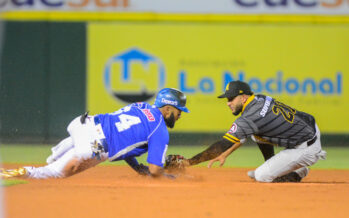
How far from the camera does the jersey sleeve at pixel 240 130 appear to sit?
7.03m

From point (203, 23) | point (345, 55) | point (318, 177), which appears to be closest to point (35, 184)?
point (318, 177)

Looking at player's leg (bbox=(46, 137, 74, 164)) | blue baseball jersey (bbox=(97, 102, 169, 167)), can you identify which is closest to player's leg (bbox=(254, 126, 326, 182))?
blue baseball jersey (bbox=(97, 102, 169, 167))

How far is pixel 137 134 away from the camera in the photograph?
694 centimetres

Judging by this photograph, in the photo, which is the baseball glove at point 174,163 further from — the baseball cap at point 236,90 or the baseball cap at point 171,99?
the baseball cap at point 236,90

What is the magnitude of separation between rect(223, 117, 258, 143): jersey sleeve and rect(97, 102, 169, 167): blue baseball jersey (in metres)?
0.68

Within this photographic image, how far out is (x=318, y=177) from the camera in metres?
8.53

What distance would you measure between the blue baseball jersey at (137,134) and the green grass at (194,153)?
3.26 metres

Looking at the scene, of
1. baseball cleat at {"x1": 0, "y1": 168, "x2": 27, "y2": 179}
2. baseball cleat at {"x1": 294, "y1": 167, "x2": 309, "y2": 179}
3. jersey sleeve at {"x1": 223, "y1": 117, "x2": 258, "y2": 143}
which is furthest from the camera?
baseball cleat at {"x1": 294, "y1": 167, "x2": 309, "y2": 179}

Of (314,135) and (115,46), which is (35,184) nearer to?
(314,135)

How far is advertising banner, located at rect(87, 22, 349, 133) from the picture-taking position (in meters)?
13.1

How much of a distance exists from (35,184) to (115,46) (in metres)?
6.98

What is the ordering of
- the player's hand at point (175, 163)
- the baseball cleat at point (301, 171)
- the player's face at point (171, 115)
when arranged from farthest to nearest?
the baseball cleat at point (301, 171) < the player's hand at point (175, 163) < the player's face at point (171, 115)

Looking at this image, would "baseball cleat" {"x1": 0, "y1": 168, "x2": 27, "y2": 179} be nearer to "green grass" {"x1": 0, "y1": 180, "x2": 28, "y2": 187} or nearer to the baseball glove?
"green grass" {"x1": 0, "y1": 180, "x2": 28, "y2": 187}

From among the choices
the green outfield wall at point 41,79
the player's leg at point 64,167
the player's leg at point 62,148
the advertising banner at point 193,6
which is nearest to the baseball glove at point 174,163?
the player's leg at point 64,167
